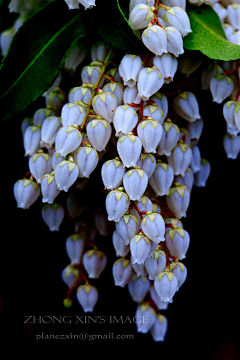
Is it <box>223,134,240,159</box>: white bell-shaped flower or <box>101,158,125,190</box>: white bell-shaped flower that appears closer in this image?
<box>101,158,125,190</box>: white bell-shaped flower

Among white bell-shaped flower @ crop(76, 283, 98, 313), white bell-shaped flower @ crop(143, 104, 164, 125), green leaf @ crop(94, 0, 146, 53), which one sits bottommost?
white bell-shaped flower @ crop(76, 283, 98, 313)

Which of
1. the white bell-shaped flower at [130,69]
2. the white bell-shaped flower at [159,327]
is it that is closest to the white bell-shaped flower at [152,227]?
the white bell-shaped flower at [130,69]

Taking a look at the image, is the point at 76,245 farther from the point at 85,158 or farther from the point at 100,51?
the point at 100,51

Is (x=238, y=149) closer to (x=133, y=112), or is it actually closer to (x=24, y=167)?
(x=133, y=112)

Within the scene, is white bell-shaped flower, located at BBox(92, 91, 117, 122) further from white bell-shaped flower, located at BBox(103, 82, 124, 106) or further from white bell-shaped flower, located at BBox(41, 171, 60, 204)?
white bell-shaped flower, located at BBox(41, 171, 60, 204)

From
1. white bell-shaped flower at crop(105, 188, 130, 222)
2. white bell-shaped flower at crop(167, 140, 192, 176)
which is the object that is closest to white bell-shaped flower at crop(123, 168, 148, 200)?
white bell-shaped flower at crop(105, 188, 130, 222)

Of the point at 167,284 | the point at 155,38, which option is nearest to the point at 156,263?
the point at 167,284

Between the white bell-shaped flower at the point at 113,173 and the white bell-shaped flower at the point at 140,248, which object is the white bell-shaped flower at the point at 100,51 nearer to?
the white bell-shaped flower at the point at 113,173
